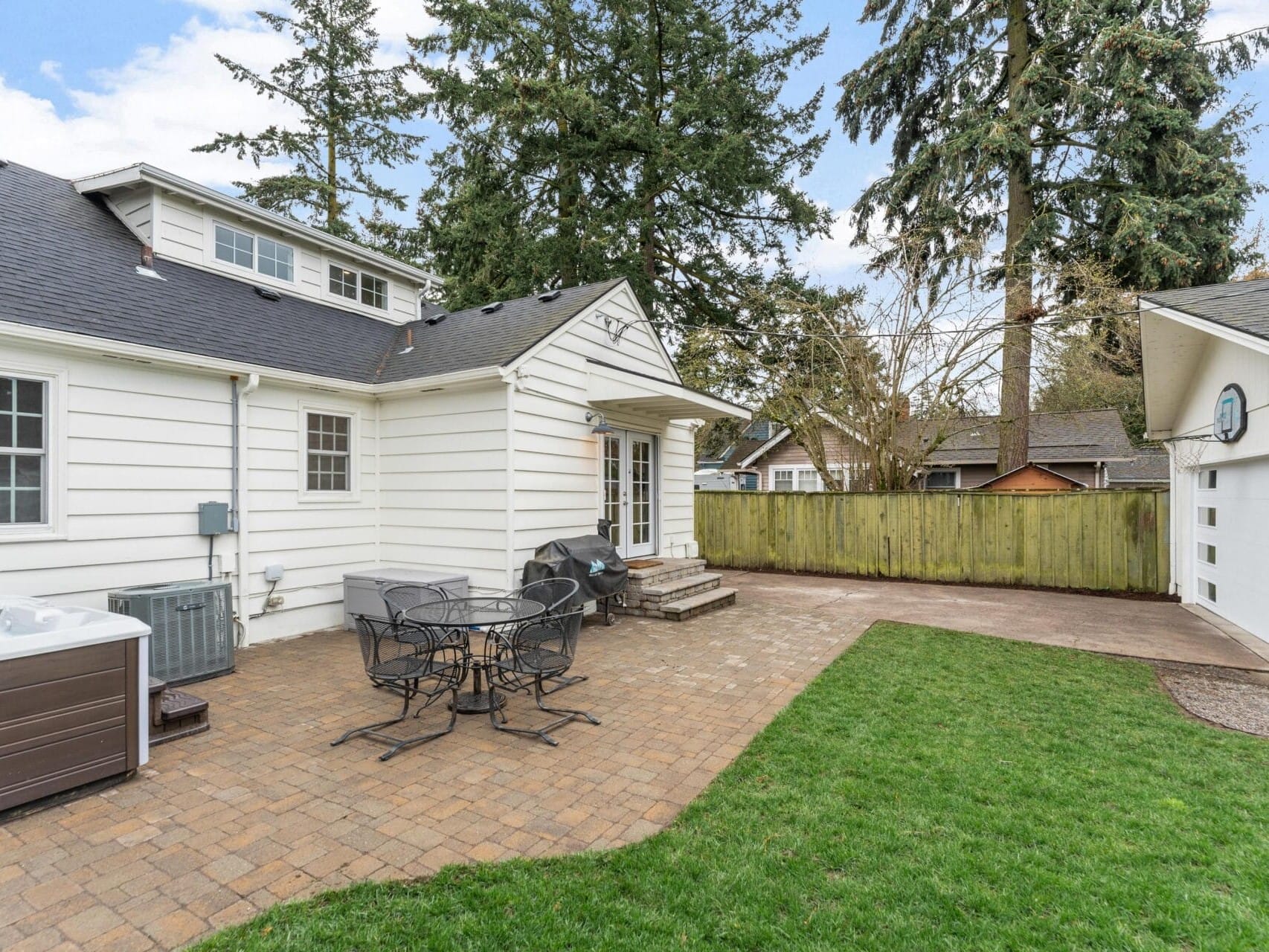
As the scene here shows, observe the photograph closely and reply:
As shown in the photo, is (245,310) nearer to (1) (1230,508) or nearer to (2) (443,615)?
(2) (443,615)

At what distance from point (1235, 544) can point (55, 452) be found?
1143cm

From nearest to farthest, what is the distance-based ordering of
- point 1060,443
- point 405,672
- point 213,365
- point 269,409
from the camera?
point 405,672
point 213,365
point 269,409
point 1060,443

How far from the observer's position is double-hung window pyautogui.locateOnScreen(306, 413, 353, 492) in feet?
23.4

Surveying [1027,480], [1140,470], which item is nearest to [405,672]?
[1027,480]

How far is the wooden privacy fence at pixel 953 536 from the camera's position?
9.48 metres

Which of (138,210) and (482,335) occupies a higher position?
(138,210)

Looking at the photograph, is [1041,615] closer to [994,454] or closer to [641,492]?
[641,492]

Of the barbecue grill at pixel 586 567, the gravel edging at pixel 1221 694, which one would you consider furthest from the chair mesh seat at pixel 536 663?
the gravel edging at pixel 1221 694

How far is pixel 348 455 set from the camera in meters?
7.55

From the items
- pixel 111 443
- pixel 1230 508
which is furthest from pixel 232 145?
pixel 1230 508

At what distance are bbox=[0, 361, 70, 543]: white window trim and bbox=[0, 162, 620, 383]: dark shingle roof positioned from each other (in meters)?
0.41

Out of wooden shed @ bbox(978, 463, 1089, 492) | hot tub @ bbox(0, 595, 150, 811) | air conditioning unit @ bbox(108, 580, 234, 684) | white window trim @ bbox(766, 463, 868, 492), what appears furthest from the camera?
white window trim @ bbox(766, 463, 868, 492)

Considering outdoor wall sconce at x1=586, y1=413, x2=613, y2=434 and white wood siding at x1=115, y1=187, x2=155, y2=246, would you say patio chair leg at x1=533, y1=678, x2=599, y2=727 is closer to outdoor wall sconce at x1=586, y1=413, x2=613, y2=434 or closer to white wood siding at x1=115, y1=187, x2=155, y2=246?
outdoor wall sconce at x1=586, y1=413, x2=613, y2=434

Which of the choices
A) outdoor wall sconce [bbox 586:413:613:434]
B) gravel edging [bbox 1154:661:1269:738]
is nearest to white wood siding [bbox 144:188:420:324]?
outdoor wall sconce [bbox 586:413:613:434]
